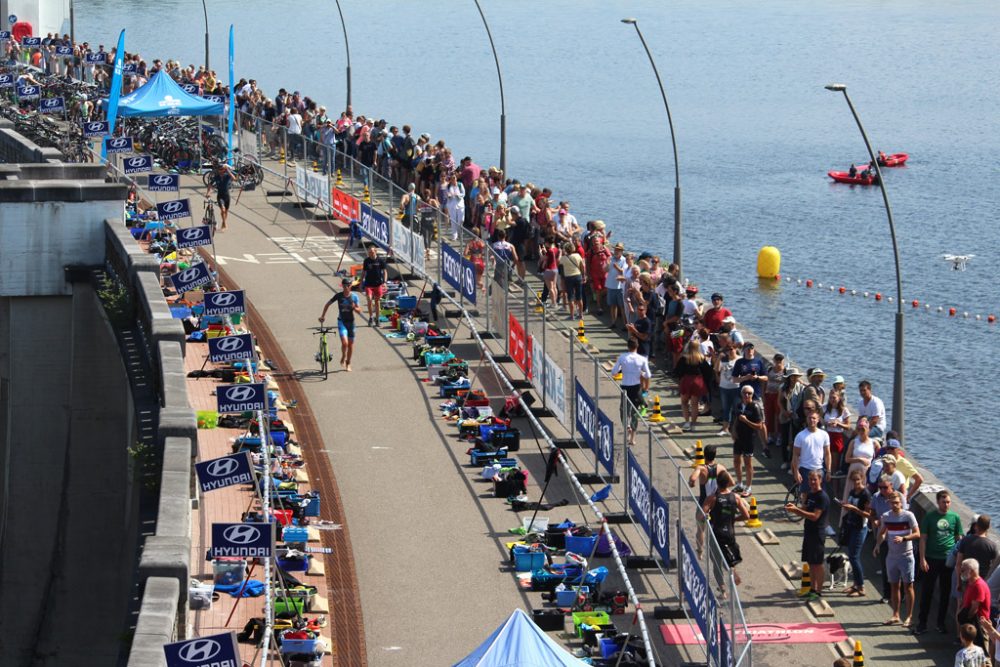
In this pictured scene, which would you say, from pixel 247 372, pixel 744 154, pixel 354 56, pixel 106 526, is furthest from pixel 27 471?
pixel 354 56

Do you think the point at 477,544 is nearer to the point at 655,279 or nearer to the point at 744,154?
the point at 655,279

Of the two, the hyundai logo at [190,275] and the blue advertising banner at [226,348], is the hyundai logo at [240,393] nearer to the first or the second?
the blue advertising banner at [226,348]

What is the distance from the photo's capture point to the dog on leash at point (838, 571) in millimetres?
20844

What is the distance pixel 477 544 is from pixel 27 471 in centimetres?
1437

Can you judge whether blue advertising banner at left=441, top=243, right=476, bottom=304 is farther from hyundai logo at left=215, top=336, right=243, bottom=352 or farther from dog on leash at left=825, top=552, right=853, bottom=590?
dog on leash at left=825, top=552, right=853, bottom=590

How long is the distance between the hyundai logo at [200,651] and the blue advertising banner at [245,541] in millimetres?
3246

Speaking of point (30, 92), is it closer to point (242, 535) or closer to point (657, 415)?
point (657, 415)

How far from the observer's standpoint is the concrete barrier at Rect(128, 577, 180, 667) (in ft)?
45.5

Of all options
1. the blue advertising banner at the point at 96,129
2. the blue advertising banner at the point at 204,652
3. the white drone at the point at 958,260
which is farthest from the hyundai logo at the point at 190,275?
the white drone at the point at 958,260

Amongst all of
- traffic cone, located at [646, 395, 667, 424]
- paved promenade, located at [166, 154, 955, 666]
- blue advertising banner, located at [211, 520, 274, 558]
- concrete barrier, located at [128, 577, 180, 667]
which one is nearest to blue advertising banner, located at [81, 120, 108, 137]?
paved promenade, located at [166, 154, 955, 666]

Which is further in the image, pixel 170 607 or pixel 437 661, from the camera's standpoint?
pixel 437 661

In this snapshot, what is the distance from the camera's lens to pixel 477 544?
2186 centimetres

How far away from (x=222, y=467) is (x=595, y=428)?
7.16 m

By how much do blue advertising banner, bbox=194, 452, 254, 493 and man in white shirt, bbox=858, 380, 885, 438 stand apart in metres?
8.73
